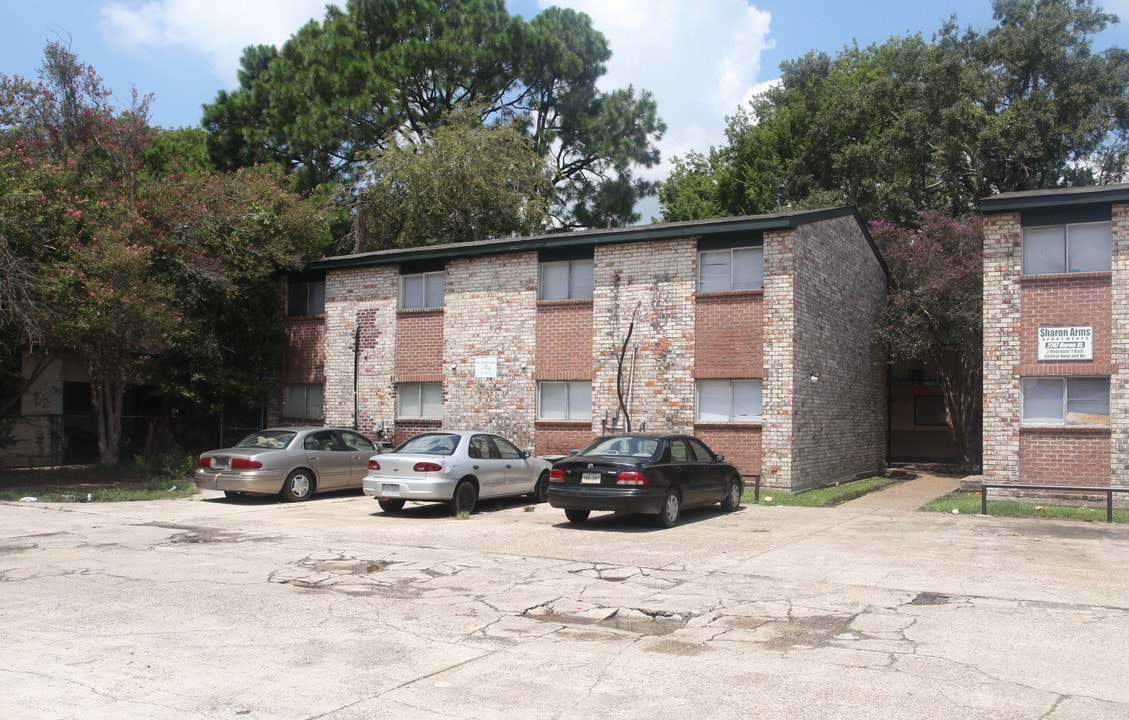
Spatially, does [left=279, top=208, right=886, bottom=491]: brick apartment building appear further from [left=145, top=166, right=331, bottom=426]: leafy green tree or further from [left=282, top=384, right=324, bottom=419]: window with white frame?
[left=145, top=166, right=331, bottom=426]: leafy green tree

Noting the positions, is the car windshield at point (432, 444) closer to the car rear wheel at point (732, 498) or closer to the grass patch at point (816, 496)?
the car rear wheel at point (732, 498)

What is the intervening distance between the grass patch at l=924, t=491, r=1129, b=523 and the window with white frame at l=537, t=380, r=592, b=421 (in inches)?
301

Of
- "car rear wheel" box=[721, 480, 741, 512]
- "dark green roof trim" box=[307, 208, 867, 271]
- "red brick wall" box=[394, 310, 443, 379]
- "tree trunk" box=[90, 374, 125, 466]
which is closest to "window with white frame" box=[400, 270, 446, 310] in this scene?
"red brick wall" box=[394, 310, 443, 379]

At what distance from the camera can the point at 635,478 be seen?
1323cm

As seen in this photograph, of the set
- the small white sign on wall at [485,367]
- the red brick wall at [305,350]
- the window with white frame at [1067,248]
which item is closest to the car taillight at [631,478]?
the small white sign on wall at [485,367]

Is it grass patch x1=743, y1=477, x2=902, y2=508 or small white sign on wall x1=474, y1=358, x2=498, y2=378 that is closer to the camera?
grass patch x1=743, y1=477, x2=902, y2=508

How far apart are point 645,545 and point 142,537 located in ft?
22.5

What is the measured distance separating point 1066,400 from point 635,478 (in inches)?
379

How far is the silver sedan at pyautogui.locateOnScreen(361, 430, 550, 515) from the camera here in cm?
1492

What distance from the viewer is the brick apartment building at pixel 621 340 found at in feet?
63.8

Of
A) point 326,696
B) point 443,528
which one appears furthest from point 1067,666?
point 443,528

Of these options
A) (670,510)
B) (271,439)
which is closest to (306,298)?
(271,439)

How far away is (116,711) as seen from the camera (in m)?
5.34

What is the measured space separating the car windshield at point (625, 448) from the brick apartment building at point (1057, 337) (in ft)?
26.3
